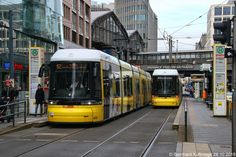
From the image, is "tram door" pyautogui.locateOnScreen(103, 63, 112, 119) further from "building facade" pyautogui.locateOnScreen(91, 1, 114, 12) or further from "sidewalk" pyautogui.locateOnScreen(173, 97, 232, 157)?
"building facade" pyautogui.locateOnScreen(91, 1, 114, 12)

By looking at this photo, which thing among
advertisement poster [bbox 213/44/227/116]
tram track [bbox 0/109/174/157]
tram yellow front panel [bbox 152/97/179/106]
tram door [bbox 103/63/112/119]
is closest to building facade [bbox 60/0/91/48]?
tram yellow front panel [bbox 152/97/179/106]

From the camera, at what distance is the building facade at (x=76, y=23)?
208ft

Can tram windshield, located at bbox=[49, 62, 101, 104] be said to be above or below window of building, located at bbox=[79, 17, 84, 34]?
below

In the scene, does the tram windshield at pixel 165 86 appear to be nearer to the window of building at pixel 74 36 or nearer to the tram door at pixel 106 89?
the tram door at pixel 106 89

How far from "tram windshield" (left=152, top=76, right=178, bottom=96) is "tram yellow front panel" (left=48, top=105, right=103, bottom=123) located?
18.4 meters

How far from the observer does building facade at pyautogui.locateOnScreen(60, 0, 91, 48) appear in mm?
63281

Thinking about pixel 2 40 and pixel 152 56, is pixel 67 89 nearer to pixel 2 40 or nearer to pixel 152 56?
pixel 2 40

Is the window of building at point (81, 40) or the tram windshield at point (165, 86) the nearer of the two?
the tram windshield at point (165, 86)

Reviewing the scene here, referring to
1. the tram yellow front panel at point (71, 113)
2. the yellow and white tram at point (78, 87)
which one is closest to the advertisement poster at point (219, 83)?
the yellow and white tram at point (78, 87)

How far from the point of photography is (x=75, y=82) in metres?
18.7

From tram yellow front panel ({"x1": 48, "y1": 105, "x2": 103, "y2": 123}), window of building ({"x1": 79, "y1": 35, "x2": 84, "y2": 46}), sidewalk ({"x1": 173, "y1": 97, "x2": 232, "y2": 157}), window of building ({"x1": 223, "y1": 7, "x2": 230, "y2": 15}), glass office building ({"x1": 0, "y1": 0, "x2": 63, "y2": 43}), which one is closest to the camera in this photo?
sidewalk ({"x1": 173, "y1": 97, "x2": 232, "y2": 157})

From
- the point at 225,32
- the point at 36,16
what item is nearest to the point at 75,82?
the point at 225,32

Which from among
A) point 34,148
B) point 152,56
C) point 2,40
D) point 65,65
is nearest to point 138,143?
point 34,148

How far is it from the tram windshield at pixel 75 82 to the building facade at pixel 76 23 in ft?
133
